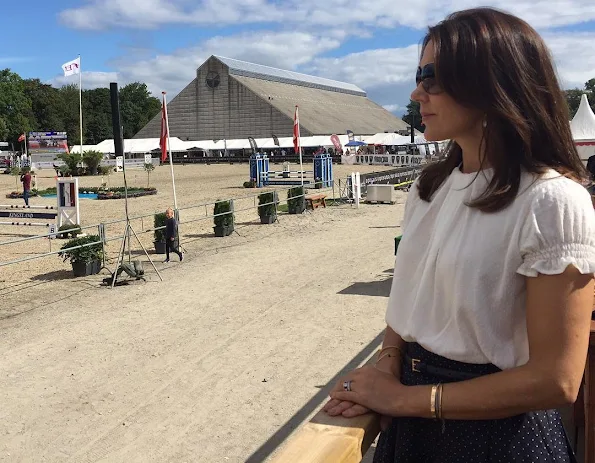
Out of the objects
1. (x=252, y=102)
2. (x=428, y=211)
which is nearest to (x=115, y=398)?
(x=428, y=211)

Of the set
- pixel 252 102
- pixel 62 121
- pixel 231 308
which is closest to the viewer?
pixel 231 308

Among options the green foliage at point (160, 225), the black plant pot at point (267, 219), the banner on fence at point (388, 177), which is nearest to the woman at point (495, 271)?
the green foliage at point (160, 225)

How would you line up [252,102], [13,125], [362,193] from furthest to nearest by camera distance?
[13,125], [252,102], [362,193]

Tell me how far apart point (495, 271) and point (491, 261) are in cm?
2

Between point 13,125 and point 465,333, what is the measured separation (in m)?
110

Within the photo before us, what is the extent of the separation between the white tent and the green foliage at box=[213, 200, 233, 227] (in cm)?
957

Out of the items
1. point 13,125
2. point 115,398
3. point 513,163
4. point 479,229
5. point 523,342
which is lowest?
point 115,398

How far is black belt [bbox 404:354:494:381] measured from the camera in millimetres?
1268

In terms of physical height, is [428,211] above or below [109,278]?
above

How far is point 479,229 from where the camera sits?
3.98 ft

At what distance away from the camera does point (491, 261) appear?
119cm

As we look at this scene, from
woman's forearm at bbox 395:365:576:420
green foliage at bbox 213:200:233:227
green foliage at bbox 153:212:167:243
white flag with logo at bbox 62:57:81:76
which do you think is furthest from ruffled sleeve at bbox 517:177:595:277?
white flag with logo at bbox 62:57:81:76

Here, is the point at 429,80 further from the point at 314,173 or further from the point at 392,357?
the point at 314,173

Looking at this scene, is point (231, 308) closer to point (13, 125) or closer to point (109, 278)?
point (109, 278)
